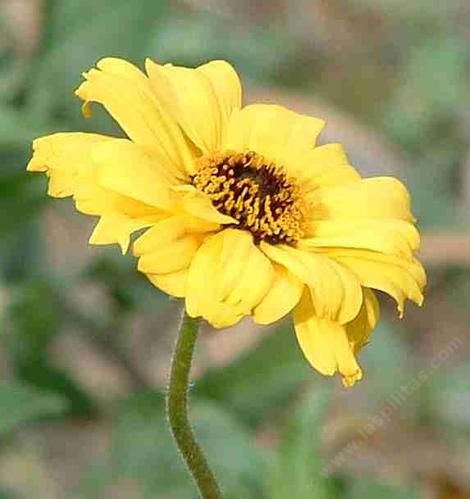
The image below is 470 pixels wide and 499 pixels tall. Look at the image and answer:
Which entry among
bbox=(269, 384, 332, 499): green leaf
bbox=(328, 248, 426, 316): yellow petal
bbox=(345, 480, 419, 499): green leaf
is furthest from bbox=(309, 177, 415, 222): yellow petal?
bbox=(345, 480, 419, 499): green leaf

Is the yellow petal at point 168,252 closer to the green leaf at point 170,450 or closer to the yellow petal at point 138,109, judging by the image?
the yellow petal at point 138,109

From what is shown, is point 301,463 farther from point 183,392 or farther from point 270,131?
point 183,392

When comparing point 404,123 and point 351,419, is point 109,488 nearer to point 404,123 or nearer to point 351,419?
point 351,419

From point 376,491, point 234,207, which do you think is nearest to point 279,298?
point 234,207

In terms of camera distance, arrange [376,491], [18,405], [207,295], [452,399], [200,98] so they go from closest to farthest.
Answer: [207,295]
[200,98]
[18,405]
[376,491]
[452,399]

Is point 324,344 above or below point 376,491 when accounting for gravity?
above

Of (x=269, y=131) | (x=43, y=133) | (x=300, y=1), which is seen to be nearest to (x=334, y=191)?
(x=269, y=131)

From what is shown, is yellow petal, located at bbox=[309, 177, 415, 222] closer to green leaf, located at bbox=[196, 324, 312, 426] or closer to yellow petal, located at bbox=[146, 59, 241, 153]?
yellow petal, located at bbox=[146, 59, 241, 153]
